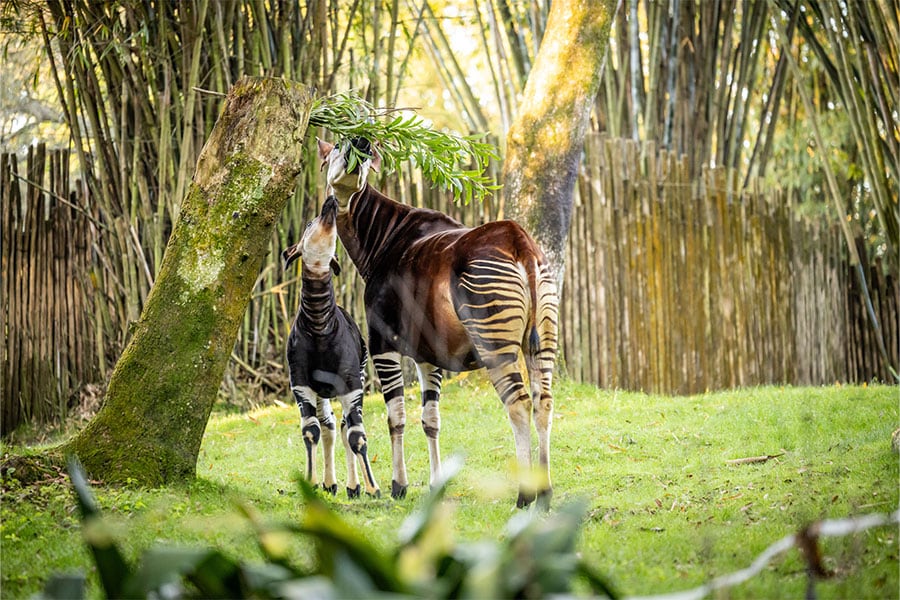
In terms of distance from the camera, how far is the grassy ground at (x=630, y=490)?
10.5 feet

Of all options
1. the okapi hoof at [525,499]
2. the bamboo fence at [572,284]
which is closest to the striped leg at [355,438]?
the okapi hoof at [525,499]

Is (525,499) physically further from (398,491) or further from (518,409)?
(398,491)

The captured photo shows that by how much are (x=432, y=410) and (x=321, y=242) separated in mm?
991

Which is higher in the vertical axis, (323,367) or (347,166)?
(347,166)

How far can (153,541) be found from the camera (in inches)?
138

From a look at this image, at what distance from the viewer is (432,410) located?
497 centimetres

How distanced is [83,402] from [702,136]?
7.02 metres

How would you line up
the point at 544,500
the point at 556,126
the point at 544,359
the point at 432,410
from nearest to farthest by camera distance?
the point at 544,500
the point at 544,359
the point at 432,410
the point at 556,126

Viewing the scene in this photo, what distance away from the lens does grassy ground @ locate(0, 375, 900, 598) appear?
3199mm

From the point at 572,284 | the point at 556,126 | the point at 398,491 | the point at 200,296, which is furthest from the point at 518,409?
the point at 572,284

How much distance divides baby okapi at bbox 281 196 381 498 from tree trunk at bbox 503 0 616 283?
2890mm

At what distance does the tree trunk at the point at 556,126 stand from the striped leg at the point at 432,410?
2646 mm

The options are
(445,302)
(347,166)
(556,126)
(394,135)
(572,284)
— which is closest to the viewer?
(445,302)

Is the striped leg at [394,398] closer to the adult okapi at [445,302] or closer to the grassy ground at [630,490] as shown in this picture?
the adult okapi at [445,302]
